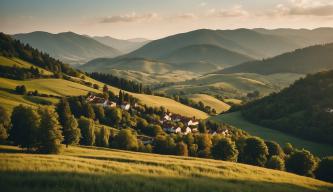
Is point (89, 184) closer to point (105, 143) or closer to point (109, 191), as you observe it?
point (109, 191)

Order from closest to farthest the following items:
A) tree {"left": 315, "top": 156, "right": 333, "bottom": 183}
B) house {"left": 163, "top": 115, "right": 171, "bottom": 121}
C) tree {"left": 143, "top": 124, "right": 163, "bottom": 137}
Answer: tree {"left": 315, "top": 156, "right": 333, "bottom": 183} → tree {"left": 143, "top": 124, "right": 163, "bottom": 137} → house {"left": 163, "top": 115, "right": 171, "bottom": 121}

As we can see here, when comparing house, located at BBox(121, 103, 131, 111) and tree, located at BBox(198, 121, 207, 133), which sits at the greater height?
house, located at BBox(121, 103, 131, 111)

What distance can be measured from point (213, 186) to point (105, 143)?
61146 mm

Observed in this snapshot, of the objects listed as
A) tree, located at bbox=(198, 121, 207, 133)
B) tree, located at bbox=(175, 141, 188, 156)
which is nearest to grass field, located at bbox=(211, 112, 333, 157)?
tree, located at bbox=(198, 121, 207, 133)

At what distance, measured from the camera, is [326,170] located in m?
75.4

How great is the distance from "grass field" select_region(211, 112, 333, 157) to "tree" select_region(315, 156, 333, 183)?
147 feet

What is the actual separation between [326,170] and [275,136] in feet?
216

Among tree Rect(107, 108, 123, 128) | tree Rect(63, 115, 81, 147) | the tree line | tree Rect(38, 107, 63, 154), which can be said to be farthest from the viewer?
tree Rect(107, 108, 123, 128)

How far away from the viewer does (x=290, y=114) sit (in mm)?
166000

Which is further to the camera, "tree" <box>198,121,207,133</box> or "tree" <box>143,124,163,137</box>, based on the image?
"tree" <box>198,121,207,133</box>

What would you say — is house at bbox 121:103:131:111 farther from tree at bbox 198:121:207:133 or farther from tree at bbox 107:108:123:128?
tree at bbox 198:121:207:133

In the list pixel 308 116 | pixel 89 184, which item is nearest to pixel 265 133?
pixel 308 116

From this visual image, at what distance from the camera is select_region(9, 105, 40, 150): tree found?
51.5 m

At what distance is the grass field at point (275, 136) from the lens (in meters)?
124
